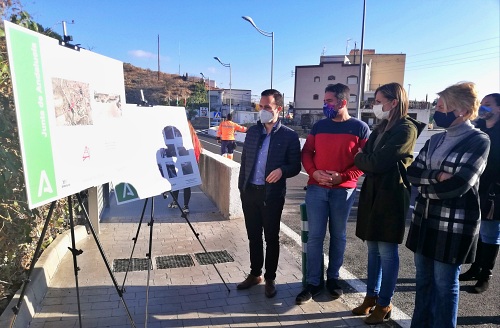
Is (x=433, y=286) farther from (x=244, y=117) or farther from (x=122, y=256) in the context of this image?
(x=244, y=117)

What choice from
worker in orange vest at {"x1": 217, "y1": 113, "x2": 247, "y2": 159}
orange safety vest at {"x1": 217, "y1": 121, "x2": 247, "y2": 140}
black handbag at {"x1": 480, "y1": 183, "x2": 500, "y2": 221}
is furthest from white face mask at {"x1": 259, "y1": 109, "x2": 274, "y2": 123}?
orange safety vest at {"x1": 217, "y1": 121, "x2": 247, "y2": 140}

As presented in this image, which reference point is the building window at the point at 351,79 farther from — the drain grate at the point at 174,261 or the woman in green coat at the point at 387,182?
the woman in green coat at the point at 387,182

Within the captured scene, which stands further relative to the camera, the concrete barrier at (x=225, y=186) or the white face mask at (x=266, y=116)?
the concrete barrier at (x=225, y=186)

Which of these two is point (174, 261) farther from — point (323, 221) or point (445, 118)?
point (445, 118)

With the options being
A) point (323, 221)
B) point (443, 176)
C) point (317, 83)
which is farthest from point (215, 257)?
point (317, 83)

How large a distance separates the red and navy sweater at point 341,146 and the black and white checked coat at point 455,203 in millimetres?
745

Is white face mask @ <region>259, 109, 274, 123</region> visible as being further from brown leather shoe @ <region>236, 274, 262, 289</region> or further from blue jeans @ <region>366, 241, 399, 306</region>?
brown leather shoe @ <region>236, 274, 262, 289</region>

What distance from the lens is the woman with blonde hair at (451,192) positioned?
2.43 meters

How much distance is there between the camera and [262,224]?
12.2 feet

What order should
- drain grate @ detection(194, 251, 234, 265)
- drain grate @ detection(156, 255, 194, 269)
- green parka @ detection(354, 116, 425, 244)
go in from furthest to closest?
drain grate @ detection(194, 251, 234, 265)
drain grate @ detection(156, 255, 194, 269)
green parka @ detection(354, 116, 425, 244)

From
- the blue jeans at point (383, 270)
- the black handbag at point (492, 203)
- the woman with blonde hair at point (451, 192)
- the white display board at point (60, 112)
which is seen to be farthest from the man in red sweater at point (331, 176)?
the white display board at point (60, 112)

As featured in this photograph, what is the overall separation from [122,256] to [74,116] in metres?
2.71

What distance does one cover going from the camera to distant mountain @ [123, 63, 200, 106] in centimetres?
7931

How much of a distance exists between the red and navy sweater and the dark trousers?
20.6 inches
